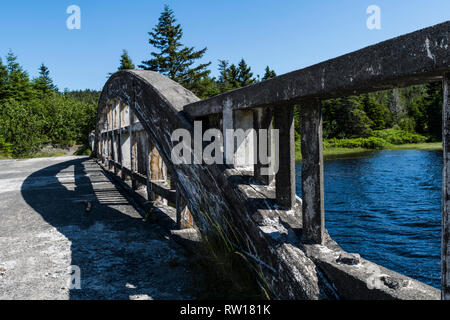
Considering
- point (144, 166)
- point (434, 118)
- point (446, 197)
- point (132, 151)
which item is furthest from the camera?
point (434, 118)

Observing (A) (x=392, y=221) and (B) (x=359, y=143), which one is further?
(B) (x=359, y=143)

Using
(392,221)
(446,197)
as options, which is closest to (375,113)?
(392,221)

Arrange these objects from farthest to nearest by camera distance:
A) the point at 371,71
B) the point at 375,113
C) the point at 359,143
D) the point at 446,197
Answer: the point at 375,113 → the point at 359,143 → the point at 371,71 → the point at 446,197

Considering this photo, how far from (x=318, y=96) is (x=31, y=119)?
33516mm

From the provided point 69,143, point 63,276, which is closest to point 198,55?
point 69,143

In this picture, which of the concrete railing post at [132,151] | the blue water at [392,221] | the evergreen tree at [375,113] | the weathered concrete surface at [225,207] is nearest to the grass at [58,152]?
the blue water at [392,221]

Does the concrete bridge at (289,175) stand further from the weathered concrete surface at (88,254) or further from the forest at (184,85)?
the forest at (184,85)

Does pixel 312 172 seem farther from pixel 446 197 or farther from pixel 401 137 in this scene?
pixel 401 137

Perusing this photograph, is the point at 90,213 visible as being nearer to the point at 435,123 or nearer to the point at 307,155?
the point at 307,155

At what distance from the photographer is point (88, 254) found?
9.08 feet

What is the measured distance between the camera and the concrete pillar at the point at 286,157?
179cm

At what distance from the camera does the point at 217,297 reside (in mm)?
1912

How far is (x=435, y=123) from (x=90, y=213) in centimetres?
4072

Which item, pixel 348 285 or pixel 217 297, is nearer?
pixel 348 285
